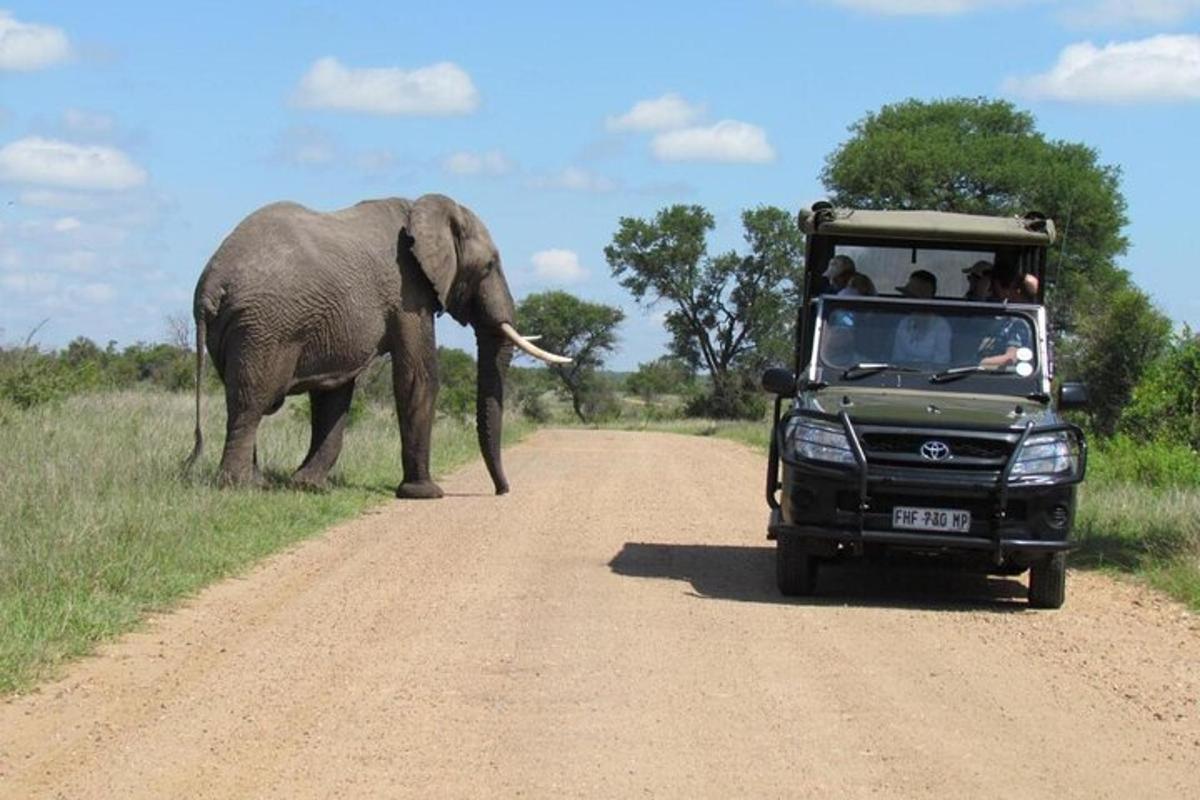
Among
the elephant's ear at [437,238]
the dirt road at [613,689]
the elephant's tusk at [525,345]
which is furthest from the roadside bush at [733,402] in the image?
the dirt road at [613,689]

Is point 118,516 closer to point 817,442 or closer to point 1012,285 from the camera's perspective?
point 817,442

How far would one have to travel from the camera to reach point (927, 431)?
35.3 ft

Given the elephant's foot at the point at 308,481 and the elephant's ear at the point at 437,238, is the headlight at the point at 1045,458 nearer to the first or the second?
the elephant's foot at the point at 308,481

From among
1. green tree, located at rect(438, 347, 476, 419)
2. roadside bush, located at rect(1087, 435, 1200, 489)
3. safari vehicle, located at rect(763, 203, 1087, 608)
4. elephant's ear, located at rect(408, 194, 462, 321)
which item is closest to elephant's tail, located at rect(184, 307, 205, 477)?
elephant's ear, located at rect(408, 194, 462, 321)

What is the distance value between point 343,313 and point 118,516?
5518 mm

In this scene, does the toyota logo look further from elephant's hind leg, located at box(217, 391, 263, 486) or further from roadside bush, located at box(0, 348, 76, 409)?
roadside bush, located at box(0, 348, 76, 409)

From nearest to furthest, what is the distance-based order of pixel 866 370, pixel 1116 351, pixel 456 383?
pixel 866 370 → pixel 1116 351 → pixel 456 383

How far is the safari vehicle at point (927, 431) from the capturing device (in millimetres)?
10727

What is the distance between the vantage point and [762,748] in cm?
708

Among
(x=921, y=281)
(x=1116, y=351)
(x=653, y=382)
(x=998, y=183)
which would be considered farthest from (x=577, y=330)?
(x=921, y=281)

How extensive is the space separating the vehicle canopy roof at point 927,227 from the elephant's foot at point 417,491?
21.2 ft

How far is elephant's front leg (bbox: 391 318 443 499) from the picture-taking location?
1839 cm

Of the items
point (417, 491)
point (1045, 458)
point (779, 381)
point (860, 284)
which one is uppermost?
point (860, 284)

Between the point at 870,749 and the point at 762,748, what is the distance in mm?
434
